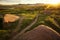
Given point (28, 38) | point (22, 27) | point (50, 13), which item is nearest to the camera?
point (28, 38)

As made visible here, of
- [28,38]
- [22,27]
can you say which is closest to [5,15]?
[22,27]

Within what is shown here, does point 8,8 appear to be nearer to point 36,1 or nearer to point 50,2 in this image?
point 36,1

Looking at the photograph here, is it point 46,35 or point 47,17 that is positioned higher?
point 47,17

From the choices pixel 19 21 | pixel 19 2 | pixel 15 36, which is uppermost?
pixel 19 2

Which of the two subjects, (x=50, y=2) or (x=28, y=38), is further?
(x=50, y=2)

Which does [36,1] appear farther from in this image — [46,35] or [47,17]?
[46,35]

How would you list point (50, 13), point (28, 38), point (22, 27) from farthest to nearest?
point (50, 13) < point (22, 27) < point (28, 38)

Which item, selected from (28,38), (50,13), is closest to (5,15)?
(28,38)
